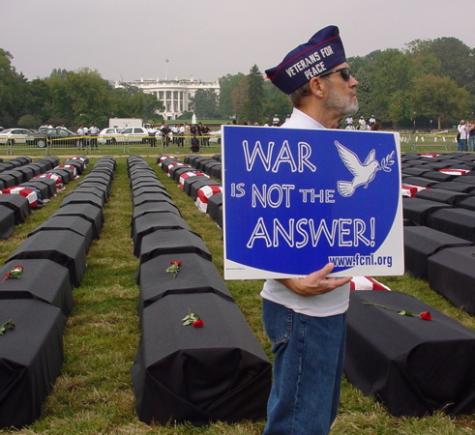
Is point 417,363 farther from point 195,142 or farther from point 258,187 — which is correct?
point 195,142

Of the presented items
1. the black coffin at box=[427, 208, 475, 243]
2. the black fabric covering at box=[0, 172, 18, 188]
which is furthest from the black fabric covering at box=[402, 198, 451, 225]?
the black fabric covering at box=[0, 172, 18, 188]

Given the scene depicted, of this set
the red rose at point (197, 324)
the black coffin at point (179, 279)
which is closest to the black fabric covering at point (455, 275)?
the black coffin at point (179, 279)

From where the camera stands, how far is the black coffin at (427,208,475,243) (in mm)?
10008

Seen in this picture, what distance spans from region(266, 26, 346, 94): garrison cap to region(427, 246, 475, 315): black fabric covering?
5.10 metres

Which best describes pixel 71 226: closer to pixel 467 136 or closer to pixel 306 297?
pixel 306 297

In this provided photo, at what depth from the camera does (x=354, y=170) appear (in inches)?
109

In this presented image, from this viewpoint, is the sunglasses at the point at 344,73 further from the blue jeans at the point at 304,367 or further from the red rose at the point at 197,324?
the red rose at the point at 197,324

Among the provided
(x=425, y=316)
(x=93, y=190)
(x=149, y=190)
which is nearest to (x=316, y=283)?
(x=425, y=316)

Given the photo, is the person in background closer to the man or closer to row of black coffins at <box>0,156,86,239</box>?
row of black coffins at <box>0,156,86,239</box>

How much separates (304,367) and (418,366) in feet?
7.30

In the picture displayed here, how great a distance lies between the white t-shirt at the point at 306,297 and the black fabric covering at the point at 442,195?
1096 centimetres

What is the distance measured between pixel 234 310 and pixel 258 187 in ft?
9.62

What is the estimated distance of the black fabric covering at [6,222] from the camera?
38.6 ft

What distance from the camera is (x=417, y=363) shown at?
15.0 ft
